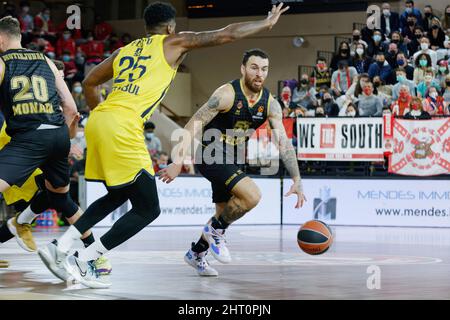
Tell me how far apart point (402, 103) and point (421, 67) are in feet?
6.00

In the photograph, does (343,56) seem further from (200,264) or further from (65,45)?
(200,264)

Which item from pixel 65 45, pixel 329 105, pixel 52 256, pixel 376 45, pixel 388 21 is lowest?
pixel 52 256

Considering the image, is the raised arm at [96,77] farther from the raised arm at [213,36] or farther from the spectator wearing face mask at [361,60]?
the spectator wearing face mask at [361,60]

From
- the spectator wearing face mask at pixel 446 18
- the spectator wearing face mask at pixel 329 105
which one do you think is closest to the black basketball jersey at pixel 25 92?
the spectator wearing face mask at pixel 329 105

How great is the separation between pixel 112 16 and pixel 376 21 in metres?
10.6

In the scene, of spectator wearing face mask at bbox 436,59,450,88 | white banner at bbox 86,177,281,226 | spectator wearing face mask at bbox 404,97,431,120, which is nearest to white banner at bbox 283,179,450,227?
white banner at bbox 86,177,281,226

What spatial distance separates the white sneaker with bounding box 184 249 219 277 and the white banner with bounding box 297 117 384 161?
10.2 m

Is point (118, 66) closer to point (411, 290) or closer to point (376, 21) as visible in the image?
point (411, 290)

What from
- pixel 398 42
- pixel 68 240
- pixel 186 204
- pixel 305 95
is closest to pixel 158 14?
pixel 68 240

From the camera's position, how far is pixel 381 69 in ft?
70.4

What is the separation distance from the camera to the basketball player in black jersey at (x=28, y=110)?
793 centimetres

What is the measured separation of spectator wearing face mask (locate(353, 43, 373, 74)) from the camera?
2198 cm

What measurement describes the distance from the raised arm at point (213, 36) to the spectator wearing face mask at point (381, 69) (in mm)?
14110
